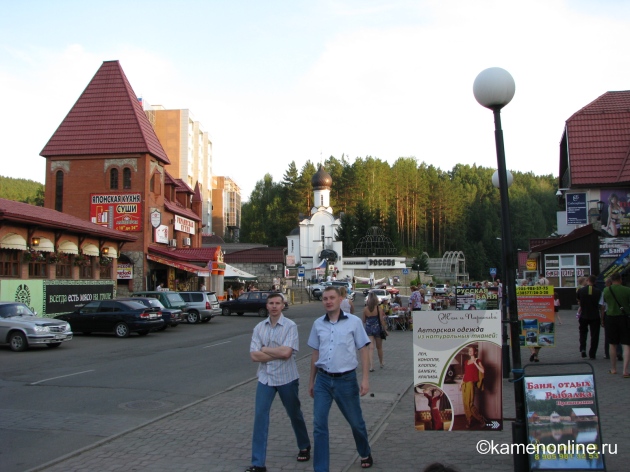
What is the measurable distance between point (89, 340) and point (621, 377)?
1812 cm

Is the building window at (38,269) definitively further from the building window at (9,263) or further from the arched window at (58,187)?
the arched window at (58,187)

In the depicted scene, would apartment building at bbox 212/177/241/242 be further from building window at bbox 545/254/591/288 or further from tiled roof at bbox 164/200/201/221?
building window at bbox 545/254/591/288

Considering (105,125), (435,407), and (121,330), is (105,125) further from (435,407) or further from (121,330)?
(435,407)

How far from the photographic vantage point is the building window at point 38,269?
28562 millimetres

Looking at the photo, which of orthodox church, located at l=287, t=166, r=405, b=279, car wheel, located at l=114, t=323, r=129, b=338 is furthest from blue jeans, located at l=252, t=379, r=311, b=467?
orthodox church, located at l=287, t=166, r=405, b=279

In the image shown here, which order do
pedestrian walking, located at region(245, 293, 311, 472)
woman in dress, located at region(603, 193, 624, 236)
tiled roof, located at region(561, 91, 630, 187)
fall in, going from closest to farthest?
pedestrian walking, located at region(245, 293, 311, 472) → woman in dress, located at region(603, 193, 624, 236) → tiled roof, located at region(561, 91, 630, 187)

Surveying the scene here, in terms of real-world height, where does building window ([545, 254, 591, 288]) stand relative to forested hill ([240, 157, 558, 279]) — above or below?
below

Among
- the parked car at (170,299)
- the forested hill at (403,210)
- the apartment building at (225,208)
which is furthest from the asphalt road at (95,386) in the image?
the apartment building at (225,208)

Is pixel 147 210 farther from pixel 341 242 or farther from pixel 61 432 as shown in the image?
pixel 341 242

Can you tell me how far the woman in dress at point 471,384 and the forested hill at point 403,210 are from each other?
295ft

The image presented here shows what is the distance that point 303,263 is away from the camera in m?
97.7

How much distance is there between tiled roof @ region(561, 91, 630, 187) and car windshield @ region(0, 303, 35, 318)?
90.5ft

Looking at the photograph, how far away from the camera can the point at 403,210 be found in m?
109

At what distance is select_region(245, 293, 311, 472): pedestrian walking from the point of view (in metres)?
6.64
